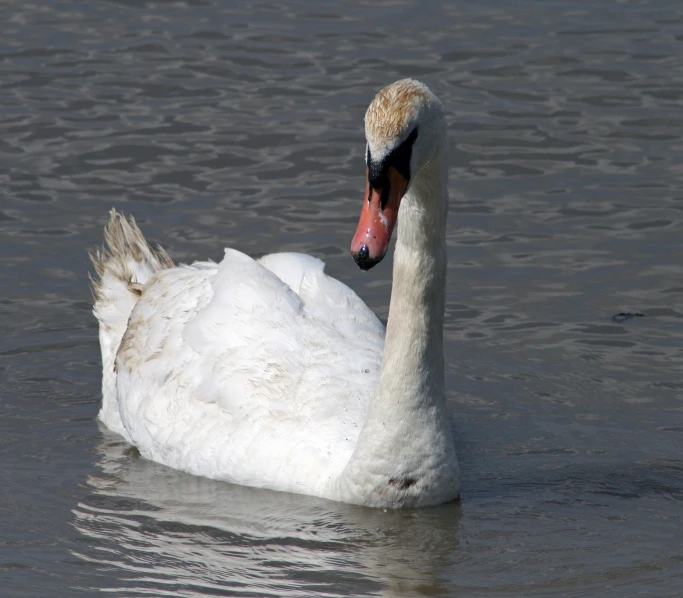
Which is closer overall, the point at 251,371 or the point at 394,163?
the point at 394,163

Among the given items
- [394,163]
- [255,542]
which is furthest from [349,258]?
[394,163]

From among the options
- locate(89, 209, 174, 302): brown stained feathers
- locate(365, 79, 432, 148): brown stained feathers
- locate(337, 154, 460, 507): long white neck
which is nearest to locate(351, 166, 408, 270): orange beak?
locate(365, 79, 432, 148): brown stained feathers

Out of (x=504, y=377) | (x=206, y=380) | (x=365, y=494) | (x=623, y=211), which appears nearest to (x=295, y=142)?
(x=623, y=211)

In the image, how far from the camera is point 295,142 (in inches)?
540

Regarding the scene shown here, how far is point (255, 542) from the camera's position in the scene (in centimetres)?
782

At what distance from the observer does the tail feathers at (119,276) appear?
406 inches

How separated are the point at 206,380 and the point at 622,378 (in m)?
3.01

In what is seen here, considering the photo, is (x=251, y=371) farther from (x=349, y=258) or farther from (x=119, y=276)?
(x=349, y=258)

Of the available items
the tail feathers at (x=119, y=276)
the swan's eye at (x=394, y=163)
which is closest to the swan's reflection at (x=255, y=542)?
the tail feathers at (x=119, y=276)

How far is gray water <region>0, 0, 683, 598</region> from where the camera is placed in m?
7.75

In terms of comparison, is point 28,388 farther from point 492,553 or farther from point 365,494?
point 492,553

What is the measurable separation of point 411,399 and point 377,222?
136 cm

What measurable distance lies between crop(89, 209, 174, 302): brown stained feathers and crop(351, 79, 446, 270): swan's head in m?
3.84

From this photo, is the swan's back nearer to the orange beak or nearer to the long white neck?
the long white neck
